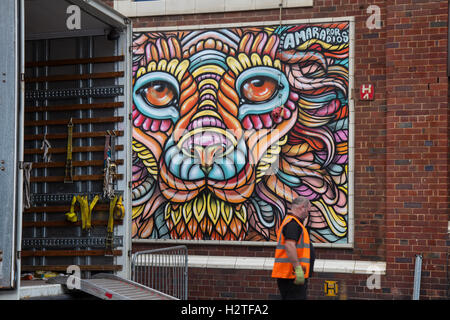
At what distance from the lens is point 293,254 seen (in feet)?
27.4

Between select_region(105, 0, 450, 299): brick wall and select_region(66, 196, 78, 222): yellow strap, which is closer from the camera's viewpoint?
select_region(66, 196, 78, 222): yellow strap

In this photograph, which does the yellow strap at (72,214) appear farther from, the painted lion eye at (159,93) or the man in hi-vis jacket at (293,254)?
the painted lion eye at (159,93)

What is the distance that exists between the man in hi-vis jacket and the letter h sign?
11.4 feet

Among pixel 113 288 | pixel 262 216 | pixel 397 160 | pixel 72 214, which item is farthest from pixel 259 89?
pixel 113 288

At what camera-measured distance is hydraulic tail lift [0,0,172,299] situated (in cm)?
886

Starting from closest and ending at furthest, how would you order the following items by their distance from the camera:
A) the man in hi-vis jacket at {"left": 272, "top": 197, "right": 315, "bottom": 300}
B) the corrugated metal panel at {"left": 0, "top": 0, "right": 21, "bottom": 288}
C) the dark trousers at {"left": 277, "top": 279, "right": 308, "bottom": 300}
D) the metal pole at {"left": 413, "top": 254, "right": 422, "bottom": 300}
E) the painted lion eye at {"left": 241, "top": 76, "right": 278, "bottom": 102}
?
the corrugated metal panel at {"left": 0, "top": 0, "right": 21, "bottom": 288}
the man in hi-vis jacket at {"left": 272, "top": 197, "right": 315, "bottom": 300}
the dark trousers at {"left": 277, "top": 279, "right": 308, "bottom": 300}
the metal pole at {"left": 413, "top": 254, "right": 422, "bottom": 300}
the painted lion eye at {"left": 241, "top": 76, "right": 278, "bottom": 102}

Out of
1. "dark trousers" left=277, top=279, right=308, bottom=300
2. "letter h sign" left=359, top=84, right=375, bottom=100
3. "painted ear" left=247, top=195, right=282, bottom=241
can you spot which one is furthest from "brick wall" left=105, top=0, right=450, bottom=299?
"dark trousers" left=277, top=279, right=308, bottom=300

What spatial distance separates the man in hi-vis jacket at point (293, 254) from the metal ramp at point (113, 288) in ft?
4.71

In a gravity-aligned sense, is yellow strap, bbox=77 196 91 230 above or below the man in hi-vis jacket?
above

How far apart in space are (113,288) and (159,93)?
4.88 metres

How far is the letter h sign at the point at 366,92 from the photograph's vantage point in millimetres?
11398

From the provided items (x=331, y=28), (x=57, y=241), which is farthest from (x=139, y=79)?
(x=57, y=241)

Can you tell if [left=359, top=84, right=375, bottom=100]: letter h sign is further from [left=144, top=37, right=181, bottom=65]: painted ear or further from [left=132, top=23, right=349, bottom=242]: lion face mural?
[left=144, top=37, right=181, bottom=65]: painted ear

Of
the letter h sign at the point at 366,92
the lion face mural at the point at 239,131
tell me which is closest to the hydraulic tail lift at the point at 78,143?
the lion face mural at the point at 239,131
